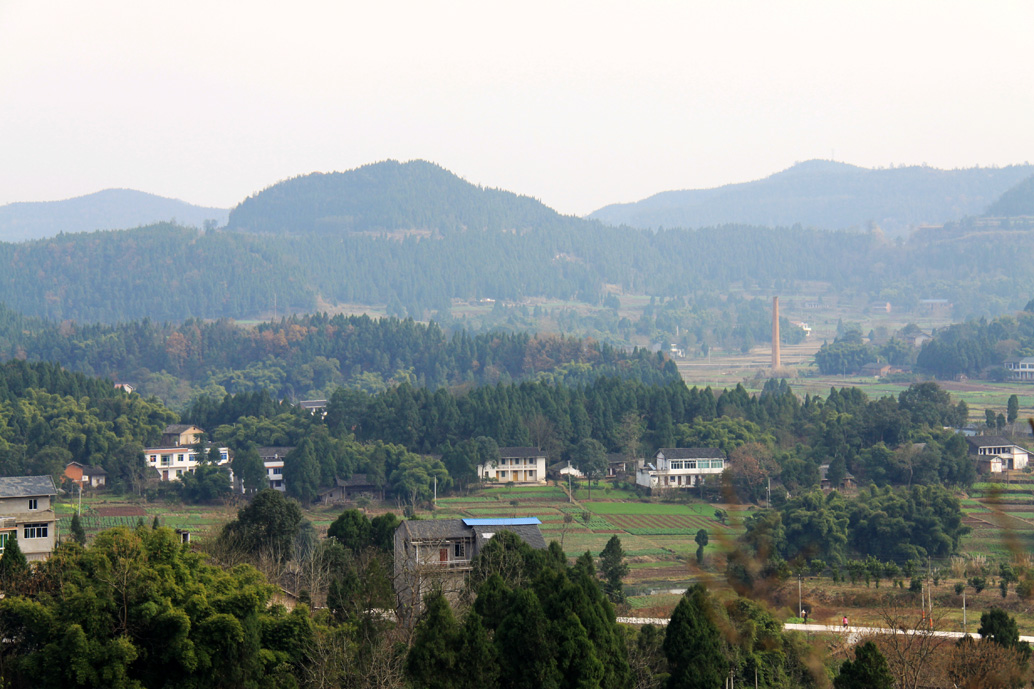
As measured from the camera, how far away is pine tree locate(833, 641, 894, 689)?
1359cm

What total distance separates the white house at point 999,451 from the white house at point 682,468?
29.2ft

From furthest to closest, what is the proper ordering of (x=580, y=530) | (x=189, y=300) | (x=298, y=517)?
(x=189, y=300) → (x=580, y=530) → (x=298, y=517)

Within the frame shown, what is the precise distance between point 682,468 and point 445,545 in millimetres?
20340

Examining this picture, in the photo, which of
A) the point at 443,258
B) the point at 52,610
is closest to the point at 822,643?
the point at 52,610

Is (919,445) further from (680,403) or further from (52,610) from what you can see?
(52,610)

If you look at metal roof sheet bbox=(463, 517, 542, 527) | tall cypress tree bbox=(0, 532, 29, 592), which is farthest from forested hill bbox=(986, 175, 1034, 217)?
tall cypress tree bbox=(0, 532, 29, 592)

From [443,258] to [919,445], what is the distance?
416ft

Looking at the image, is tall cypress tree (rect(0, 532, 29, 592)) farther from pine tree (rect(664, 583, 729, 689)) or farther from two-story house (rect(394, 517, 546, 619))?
pine tree (rect(664, 583, 729, 689))

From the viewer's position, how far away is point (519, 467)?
143 feet

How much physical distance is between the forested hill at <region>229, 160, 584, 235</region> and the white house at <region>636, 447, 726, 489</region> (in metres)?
139

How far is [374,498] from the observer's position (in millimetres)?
39625

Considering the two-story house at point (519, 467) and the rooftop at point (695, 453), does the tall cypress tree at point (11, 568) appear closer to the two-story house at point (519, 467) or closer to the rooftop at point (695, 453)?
the two-story house at point (519, 467)

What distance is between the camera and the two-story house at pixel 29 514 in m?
23.6

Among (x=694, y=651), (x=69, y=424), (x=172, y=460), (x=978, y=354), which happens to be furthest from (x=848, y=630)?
(x=978, y=354)
